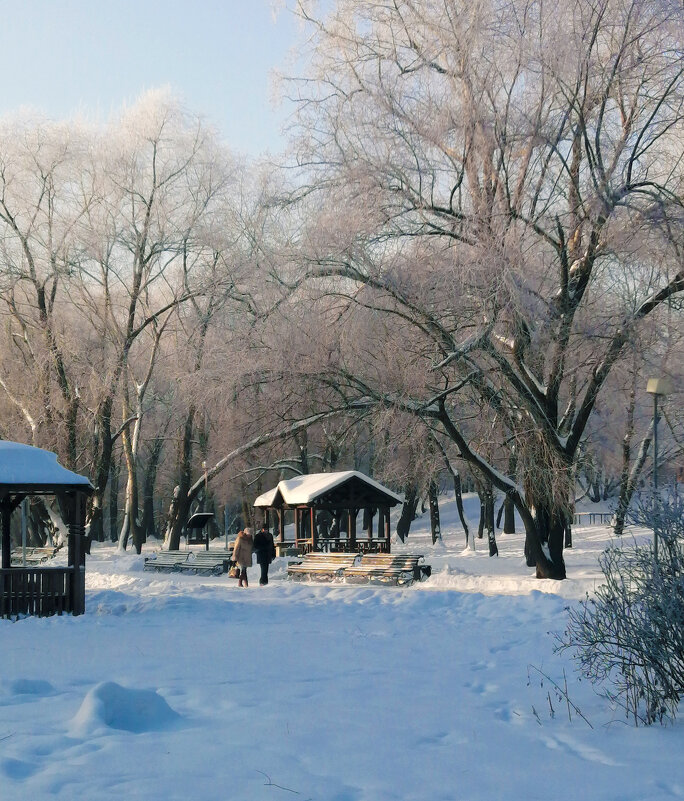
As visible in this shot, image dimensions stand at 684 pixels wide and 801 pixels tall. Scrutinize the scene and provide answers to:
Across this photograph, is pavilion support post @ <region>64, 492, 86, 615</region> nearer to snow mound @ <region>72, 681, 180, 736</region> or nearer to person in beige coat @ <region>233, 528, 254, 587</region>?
person in beige coat @ <region>233, 528, 254, 587</region>

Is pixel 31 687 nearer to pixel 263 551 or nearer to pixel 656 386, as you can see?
pixel 656 386

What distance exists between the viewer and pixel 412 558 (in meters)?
22.9

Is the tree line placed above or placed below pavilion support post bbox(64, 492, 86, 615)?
above

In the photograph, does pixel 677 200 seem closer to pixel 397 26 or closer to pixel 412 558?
pixel 397 26

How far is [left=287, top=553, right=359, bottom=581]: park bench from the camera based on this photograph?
80.0ft

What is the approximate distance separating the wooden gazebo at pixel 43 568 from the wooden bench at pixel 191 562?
12.2m

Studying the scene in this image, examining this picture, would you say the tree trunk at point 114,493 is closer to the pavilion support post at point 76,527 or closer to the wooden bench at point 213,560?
the wooden bench at point 213,560

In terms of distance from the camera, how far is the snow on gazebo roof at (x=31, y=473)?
16219 mm

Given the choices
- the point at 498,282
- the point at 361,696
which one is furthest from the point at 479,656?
the point at 498,282

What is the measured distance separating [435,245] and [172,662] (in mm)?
11443

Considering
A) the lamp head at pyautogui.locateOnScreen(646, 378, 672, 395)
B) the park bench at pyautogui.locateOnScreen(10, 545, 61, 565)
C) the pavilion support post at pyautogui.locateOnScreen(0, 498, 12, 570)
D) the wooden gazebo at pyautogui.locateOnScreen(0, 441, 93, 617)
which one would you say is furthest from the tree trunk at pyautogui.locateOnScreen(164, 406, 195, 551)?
the lamp head at pyautogui.locateOnScreen(646, 378, 672, 395)

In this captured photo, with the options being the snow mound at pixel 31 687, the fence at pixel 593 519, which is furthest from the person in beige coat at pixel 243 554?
the fence at pixel 593 519

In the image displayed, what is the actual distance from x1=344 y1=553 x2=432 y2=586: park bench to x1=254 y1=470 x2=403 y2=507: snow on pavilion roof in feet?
24.0

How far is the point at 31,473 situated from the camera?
1641 cm
